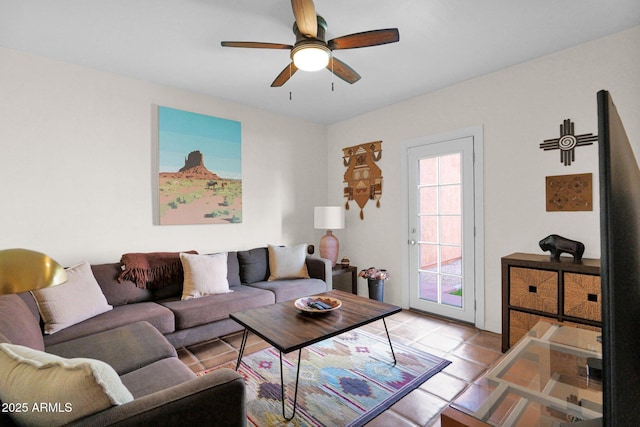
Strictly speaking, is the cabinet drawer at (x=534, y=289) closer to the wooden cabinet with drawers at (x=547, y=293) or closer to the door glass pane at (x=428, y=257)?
the wooden cabinet with drawers at (x=547, y=293)

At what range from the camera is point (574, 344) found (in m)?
1.40

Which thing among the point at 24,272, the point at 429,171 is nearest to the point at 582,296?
the point at 429,171

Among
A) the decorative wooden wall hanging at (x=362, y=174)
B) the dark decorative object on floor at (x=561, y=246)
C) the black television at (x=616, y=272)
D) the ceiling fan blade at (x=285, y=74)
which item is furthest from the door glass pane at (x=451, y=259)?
the black television at (x=616, y=272)

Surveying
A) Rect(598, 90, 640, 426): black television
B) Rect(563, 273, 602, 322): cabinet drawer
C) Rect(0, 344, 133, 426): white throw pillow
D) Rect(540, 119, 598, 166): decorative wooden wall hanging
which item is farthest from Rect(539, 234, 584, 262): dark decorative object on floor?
Rect(0, 344, 133, 426): white throw pillow

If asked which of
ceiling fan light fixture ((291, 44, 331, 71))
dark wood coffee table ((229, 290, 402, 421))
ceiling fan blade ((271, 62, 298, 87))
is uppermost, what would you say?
ceiling fan blade ((271, 62, 298, 87))

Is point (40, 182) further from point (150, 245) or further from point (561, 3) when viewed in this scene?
point (561, 3)

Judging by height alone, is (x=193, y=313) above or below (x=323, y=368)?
above

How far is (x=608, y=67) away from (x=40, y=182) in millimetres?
4729

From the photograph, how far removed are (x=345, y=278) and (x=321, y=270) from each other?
22.6 inches

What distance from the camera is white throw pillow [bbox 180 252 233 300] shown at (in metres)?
2.91

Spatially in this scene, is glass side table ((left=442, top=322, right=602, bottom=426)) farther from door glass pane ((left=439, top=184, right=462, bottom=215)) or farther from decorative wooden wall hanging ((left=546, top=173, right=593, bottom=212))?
door glass pane ((left=439, top=184, right=462, bottom=215))

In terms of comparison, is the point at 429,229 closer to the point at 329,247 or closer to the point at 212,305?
the point at 329,247

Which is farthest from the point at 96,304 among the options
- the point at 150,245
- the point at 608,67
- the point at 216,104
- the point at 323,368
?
the point at 608,67

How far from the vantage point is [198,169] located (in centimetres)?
348
